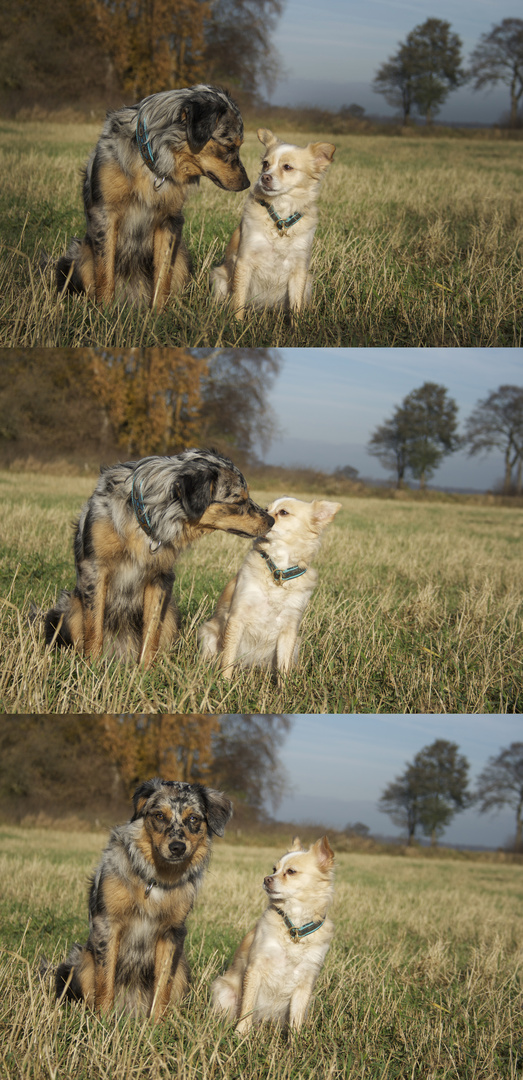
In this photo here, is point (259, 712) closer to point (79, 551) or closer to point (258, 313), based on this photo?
point (79, 551)

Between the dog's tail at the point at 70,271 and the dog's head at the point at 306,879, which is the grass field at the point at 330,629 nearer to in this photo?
the dog's head at the point at 306,879

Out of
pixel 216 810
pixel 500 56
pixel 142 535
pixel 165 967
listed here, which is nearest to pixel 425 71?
pixel 500 56

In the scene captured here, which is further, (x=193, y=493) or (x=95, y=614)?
(x=95, y=614)

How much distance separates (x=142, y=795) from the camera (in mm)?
4250

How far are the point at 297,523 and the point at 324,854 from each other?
1854 millimetres

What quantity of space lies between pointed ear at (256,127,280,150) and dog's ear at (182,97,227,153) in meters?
0.65

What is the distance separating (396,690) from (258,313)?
253 centimetres

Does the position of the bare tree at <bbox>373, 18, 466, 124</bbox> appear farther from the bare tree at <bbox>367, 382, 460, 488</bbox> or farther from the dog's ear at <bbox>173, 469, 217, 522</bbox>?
the dog's ear at <bbox>173, 469, 217, 522</bbox>

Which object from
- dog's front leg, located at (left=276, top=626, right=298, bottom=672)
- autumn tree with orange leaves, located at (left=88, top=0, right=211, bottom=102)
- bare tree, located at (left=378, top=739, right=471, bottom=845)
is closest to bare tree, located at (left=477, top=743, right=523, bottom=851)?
bare tree, located at (left=378, top=739, right=471, bottom=845)

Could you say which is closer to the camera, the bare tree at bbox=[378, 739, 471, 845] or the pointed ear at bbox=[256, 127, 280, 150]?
the pointed ear at bbox=[256, 127, 280, 150]

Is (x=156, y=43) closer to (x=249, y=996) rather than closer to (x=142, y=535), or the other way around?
(x=142, y=535)

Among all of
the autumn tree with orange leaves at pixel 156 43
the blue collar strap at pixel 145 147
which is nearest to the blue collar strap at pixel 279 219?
the blue collar strap at pixel 145 147

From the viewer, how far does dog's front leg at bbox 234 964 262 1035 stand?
4023mm

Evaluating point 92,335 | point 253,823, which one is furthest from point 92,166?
point 253,823
